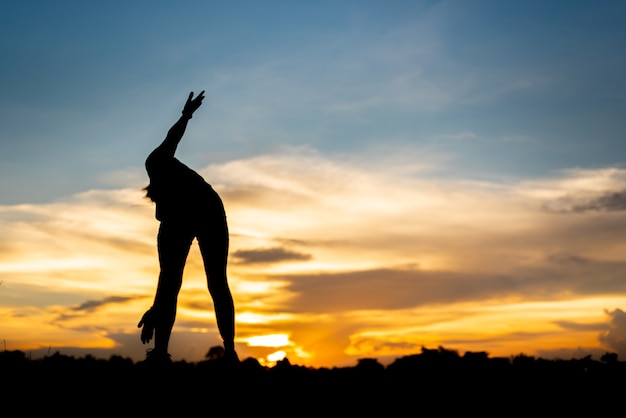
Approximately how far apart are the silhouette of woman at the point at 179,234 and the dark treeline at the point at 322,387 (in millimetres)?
599

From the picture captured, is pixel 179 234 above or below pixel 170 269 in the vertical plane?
above

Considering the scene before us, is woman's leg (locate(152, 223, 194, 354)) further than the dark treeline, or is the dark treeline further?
woman's leg (locate(152, 223, 194, 354))

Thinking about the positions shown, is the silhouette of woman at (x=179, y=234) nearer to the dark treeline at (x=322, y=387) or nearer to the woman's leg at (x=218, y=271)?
the woman's leg at (x=218, y=271)

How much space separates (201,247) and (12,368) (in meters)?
2.95

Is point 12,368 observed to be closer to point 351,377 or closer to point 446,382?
point 351,377

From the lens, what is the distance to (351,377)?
8688 mm

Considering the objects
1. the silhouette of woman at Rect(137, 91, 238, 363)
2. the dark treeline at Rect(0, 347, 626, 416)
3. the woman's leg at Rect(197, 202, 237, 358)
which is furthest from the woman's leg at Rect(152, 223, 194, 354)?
the dark treeline at Rect(0, 347, 626, 416)

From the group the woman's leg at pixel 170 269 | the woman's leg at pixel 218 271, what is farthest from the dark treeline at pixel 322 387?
the woman's leg at pixel 170 269

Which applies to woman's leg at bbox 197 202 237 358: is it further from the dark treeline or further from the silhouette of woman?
the dark treeline

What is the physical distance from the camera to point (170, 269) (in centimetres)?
919

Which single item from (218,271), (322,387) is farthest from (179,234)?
(322,387)

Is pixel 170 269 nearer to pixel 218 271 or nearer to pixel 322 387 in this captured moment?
pixel 218 271

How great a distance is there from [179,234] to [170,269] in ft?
1.72

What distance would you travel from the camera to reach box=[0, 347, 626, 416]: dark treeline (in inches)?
265
